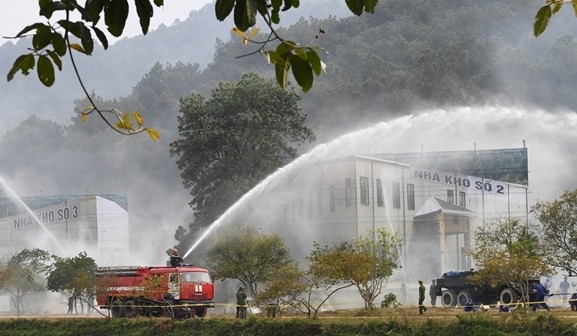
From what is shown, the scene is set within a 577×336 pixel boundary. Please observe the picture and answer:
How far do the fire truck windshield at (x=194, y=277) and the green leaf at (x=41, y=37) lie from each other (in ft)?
92.8

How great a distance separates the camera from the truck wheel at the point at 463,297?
1353 inches

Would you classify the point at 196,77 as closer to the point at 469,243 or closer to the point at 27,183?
the point at 27,183

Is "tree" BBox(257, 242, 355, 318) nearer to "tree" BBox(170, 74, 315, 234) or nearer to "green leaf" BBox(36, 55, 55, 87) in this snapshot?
"tree" BBox(170, 74, 315, 234)

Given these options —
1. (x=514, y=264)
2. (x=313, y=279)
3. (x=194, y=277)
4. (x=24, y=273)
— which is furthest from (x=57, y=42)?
(x=24, y=273)

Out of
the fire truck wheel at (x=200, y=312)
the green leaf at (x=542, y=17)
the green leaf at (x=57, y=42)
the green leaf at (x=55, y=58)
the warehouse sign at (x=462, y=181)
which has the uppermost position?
the warehouse sign at (x=462, y=181)

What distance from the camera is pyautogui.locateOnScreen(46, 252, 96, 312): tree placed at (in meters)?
36.8

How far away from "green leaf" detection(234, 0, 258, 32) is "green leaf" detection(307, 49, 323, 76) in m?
0.30

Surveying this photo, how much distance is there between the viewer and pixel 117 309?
113 feet

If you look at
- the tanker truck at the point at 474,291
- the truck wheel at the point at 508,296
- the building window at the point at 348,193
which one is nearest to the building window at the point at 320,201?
the building window at the point at 348,193

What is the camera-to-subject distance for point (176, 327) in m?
30.8

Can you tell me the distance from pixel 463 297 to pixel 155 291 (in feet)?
30.2

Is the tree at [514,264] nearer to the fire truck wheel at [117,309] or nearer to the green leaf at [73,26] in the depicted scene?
the fire truck wheel at [117,309]

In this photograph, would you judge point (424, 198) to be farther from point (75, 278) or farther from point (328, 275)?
point (75, 278)

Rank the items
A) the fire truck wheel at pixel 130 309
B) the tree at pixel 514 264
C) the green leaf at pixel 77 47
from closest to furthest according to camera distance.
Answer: the green leaf at pixel 77 47
the tree at pixel 514 264
the fire truck wheel at pixel 130 309
